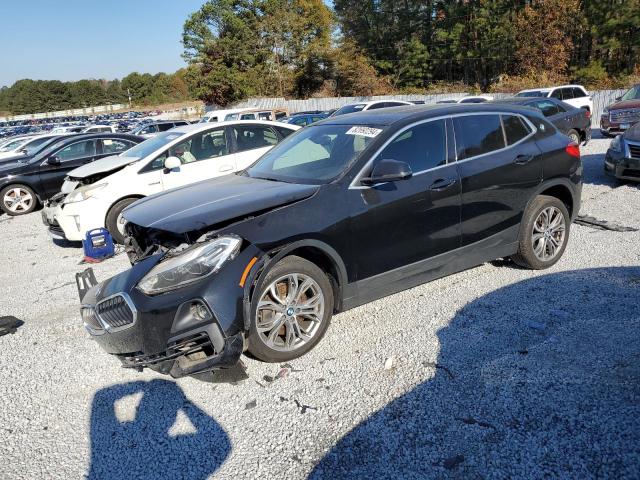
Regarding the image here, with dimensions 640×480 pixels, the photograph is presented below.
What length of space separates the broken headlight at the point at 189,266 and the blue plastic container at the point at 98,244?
3.94 m

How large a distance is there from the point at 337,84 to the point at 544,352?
52.6m

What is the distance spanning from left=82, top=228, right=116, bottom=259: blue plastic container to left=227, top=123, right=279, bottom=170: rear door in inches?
92.3

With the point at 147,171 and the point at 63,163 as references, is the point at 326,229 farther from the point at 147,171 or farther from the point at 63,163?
the point at 63,163

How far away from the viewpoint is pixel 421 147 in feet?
14.0

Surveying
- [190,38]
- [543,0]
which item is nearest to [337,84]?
[190,38]

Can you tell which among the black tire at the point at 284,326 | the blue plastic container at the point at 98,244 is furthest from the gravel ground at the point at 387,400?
the blue plastic container at the point at 98,244

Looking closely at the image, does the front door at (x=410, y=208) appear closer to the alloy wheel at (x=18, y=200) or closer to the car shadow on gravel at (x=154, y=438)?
the car shadow on gravel at (x=154, y=438)

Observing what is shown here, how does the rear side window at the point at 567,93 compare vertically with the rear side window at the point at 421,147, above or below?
above

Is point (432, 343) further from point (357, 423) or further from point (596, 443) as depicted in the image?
point (596, 443)

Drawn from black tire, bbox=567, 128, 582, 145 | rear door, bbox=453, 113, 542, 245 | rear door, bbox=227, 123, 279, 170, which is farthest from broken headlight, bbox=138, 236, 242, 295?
black tire, bbox=567, 128, 582, 145

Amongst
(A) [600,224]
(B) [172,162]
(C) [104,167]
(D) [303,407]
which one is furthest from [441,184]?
(C) [104,167]

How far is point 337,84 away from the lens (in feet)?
174

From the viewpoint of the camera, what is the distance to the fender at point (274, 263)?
3254mm

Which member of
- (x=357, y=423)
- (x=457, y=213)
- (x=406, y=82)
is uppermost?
(x=406, y=82)
